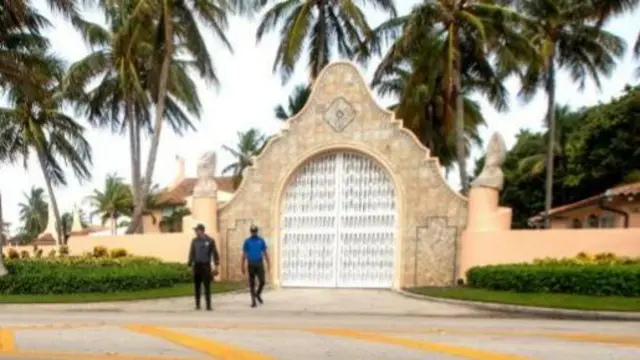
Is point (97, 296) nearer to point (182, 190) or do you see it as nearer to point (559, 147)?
point (559, 147)

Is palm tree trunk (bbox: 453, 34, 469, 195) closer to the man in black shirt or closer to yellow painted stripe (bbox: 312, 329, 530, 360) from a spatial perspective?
the man in black shirt

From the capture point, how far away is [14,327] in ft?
38.0

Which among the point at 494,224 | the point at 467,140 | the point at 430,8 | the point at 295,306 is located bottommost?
the point at 295,306

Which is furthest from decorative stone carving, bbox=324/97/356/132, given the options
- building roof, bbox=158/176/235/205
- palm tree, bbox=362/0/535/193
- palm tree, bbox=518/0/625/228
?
building roof, bbox=158/176/235/205

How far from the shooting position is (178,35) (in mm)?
31109

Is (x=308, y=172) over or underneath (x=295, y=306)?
over

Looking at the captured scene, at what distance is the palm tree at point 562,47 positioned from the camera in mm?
31453

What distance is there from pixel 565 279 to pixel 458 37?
12.0 meters

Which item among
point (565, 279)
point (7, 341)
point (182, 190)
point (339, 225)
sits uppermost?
point (182, 190)

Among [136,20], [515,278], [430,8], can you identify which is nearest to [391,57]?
[430,8]

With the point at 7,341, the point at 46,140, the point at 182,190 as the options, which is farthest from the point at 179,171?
the point at 7,341

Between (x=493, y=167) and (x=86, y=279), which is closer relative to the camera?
(x=86, y=279)

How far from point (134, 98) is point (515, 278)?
1966cm

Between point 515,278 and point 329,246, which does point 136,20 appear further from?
point 515,278
